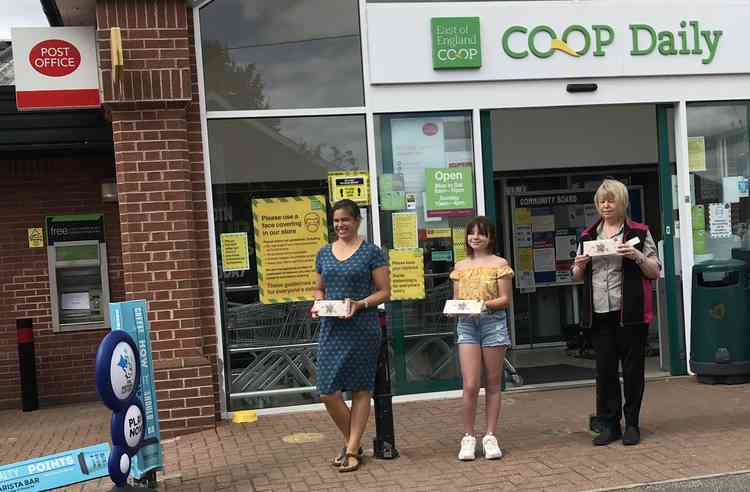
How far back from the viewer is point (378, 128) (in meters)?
7.46

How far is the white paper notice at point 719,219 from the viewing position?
8.07 meters

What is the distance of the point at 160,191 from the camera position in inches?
263

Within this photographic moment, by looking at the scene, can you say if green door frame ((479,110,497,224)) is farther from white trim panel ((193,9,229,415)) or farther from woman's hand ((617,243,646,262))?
white trim panel ((193,9,229,415))

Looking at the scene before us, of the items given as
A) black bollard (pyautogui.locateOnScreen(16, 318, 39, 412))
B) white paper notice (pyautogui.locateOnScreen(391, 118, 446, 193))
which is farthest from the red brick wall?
white paper notice (pyautogui.locateOnScreen(391, 118, 446, 193))

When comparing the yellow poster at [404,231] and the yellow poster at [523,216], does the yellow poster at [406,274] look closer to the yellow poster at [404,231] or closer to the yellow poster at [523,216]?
the yellow poster at [404,231]

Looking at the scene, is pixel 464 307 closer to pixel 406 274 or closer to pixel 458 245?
pixel 406 274

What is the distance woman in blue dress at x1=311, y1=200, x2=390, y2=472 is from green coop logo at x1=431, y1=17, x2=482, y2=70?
2504 mm

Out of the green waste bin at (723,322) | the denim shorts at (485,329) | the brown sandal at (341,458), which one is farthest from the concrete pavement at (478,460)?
the denim shorts at (485,329)

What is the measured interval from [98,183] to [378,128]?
363cm

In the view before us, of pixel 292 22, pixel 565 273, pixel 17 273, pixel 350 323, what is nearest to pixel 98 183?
pixel 17 273

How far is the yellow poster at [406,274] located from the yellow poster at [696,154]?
2861 millimetres

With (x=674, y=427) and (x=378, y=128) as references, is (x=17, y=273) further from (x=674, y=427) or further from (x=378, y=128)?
(x=674, y=427)

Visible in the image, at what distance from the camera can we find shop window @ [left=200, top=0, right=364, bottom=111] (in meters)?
7.17

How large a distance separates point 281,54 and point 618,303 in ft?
12.2
